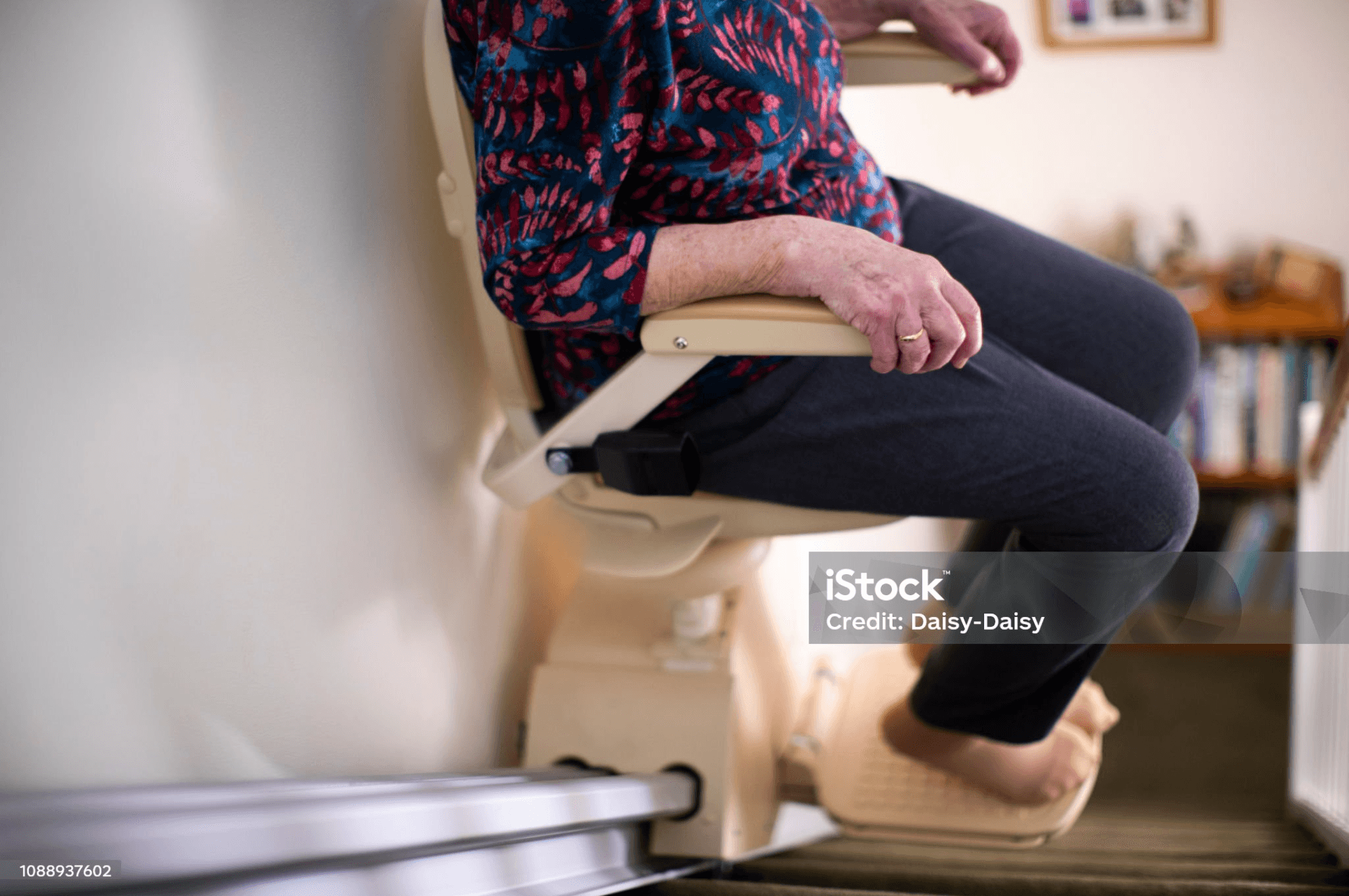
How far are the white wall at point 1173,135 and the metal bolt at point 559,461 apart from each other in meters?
1.63

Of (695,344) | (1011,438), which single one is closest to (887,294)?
(695,344)

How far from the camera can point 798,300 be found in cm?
72

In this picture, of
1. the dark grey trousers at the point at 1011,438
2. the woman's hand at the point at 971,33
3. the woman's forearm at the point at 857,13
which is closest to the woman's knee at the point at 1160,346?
the dark grey trousers at the point at 1011,438

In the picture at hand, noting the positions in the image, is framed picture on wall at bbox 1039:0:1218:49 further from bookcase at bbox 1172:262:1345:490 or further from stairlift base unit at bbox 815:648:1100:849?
stairlift base unit at bbox 815:648:1100:849

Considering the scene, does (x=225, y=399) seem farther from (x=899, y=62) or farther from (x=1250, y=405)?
(x=1250, y=405)

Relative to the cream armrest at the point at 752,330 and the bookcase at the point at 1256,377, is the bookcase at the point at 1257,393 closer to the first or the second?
the bookcase at the point at 1256,377

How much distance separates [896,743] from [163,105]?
1.03 m

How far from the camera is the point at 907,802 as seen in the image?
4.18 feet

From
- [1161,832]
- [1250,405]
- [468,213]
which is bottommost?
[1161,832]

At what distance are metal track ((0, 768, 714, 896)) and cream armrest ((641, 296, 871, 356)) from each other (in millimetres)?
362

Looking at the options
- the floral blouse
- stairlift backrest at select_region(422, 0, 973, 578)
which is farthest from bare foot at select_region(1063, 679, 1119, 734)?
the floral blouse

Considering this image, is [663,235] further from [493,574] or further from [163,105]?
[493,574]

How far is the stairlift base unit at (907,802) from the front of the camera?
1228 mm

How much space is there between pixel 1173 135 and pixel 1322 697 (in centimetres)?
150
